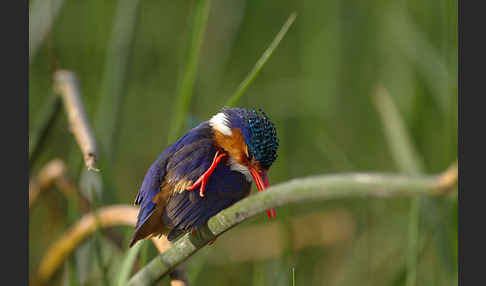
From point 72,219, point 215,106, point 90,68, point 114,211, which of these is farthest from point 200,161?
point 90,68

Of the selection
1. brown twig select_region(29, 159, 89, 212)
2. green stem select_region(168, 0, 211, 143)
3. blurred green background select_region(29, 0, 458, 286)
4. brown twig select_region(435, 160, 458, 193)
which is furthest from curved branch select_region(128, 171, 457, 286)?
blurred green background select_region(29, 0, 458, 286)

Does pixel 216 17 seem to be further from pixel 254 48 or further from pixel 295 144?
pixel 295 144

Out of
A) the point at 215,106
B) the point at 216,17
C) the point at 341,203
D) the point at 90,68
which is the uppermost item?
the point at 216,17

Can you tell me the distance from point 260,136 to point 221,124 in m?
0.10

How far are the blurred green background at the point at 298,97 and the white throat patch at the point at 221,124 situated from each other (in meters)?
1.16

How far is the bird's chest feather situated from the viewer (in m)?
1.05

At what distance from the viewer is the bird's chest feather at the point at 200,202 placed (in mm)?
1051

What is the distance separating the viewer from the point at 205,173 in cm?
104

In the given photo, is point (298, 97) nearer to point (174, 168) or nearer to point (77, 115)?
point (77, 115)

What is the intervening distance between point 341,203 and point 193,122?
8.05 feet

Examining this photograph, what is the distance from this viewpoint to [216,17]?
3.14 m

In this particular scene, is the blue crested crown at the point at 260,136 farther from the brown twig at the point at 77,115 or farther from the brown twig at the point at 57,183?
the brown twig at the point at 57,183

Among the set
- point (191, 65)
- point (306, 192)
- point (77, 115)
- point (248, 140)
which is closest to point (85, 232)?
point (77, 115)

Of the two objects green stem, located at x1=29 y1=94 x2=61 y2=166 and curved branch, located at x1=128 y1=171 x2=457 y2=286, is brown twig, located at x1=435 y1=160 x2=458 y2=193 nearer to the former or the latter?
curved branch, located at x1=128 y1=171 x2=457 y2=286
